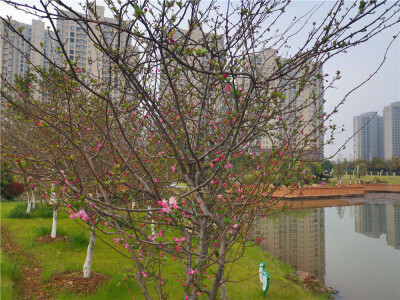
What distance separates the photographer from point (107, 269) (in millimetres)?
5508

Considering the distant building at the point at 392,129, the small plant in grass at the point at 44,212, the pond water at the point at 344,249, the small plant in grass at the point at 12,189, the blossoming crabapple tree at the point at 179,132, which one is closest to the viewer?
the blossoming crabapple tree at the point at 179,132

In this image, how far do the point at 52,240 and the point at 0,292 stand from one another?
340 centimetres

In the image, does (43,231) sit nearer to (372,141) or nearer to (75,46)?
(75,46)

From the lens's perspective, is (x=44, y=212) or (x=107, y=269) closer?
(x=107, y=269)

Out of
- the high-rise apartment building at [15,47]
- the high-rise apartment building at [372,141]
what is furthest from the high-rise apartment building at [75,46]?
the high-rise apartment building at [372,141]

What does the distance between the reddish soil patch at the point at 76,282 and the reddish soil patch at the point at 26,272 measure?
0.71ft

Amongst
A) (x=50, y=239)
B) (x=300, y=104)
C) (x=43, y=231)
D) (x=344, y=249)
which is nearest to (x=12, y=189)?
(x=43, y=231)

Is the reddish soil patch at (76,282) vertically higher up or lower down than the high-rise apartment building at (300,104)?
lower down

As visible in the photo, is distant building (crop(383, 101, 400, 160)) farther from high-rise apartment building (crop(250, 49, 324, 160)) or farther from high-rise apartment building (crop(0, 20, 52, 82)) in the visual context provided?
high-rise apartment building (crop(250, 49, 324, 160))

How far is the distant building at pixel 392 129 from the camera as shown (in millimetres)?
58469

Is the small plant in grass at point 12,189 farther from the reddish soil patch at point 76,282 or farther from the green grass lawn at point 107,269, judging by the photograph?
the reddish soil patch at point 76,282

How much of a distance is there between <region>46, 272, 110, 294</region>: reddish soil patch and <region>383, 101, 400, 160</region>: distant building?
70.1 meters

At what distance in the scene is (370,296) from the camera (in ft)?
21.9

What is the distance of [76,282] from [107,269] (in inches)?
32.6
